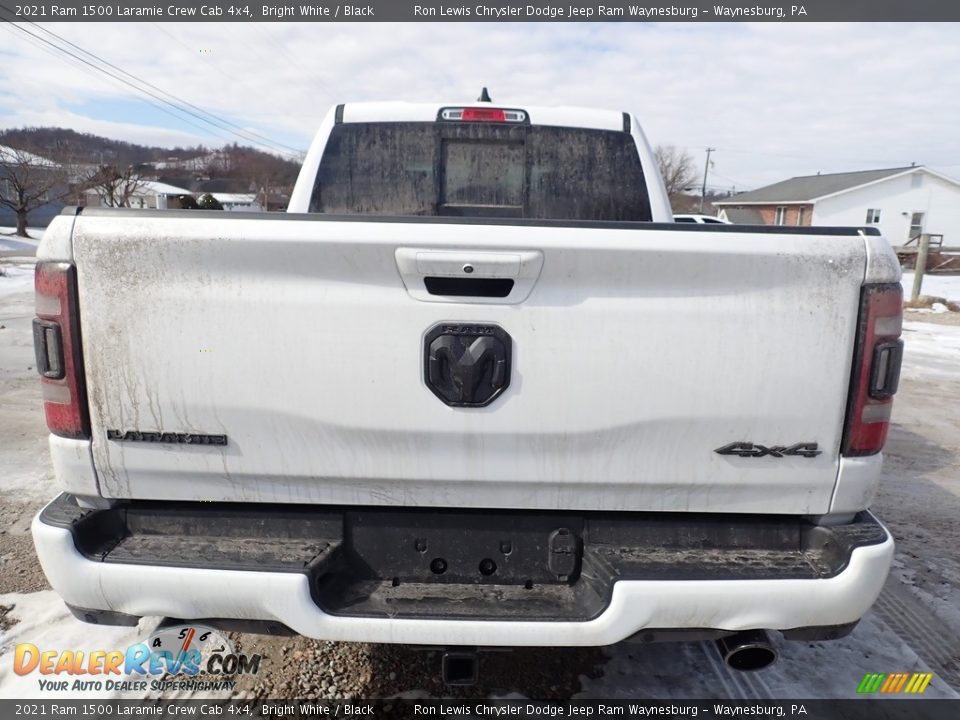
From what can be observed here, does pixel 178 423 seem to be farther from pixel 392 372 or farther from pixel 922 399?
pixel 922 399

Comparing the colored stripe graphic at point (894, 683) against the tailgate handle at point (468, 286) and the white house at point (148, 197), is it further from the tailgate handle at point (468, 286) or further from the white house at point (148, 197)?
the white house at point (148, 197)

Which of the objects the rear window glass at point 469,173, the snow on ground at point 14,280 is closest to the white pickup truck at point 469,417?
the rear window glass at point 469,173

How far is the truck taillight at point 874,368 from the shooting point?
1887mm

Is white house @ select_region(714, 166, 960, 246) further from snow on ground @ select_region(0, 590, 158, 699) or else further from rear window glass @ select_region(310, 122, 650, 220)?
snow on ground @ select_region(0, 590, 158, 699)

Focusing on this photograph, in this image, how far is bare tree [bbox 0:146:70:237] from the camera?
31484 mm

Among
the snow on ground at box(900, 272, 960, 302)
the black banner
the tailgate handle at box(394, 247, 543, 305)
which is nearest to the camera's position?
the tailgate handle at box(394, 247, 543, 305)

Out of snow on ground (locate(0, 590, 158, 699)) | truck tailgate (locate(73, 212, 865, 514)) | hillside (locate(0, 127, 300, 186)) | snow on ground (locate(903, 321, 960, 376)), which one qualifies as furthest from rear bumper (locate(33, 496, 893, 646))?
hillside (locate(0, 127, 300, 186))

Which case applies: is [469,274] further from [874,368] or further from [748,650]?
Answer: [748,650]

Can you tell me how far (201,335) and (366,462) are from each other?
614 mm

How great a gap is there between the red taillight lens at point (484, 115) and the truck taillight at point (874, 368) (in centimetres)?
211

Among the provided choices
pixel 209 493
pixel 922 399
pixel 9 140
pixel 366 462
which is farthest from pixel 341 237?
pixel 9 140

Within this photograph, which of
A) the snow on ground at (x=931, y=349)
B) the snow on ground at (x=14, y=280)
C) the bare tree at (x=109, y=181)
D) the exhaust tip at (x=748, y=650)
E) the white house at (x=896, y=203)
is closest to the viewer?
the exhaust tip at (x=748, y=650)

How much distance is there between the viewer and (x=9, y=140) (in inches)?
1361

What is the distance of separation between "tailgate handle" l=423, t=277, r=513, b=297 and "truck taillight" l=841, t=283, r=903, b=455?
105cm
